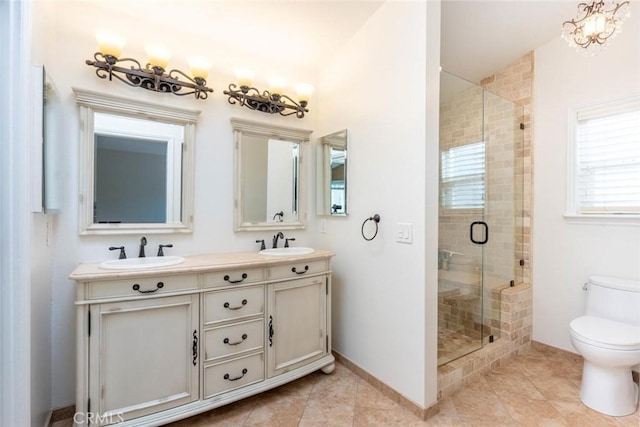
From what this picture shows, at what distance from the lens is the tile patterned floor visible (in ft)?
5.41

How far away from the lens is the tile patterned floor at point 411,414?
1.65 m

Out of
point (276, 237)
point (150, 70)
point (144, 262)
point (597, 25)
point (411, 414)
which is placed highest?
point (597, 25)

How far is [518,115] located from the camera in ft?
8.79

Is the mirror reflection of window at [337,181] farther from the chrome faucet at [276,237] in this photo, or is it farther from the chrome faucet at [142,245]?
the chrome faucet at [142,245]

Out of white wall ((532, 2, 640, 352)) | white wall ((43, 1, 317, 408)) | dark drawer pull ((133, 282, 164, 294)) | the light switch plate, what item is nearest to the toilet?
white wall ((532, 2, 640, 352))

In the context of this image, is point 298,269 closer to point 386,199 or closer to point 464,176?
point 386,199

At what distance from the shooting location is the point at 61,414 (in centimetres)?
165

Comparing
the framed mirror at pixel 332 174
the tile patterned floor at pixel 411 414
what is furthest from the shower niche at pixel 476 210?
the framed mirror at pixel 332 174

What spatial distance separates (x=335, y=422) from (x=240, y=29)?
2.61 metres

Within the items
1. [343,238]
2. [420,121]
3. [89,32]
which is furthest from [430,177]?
[89,32]

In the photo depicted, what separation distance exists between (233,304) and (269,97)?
160 cm

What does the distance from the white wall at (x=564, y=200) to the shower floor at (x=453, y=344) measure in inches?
29.1

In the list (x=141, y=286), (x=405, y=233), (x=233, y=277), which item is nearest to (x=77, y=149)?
(x=141, y=286)

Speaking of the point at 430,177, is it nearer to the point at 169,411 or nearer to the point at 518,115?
the point at 518,115
